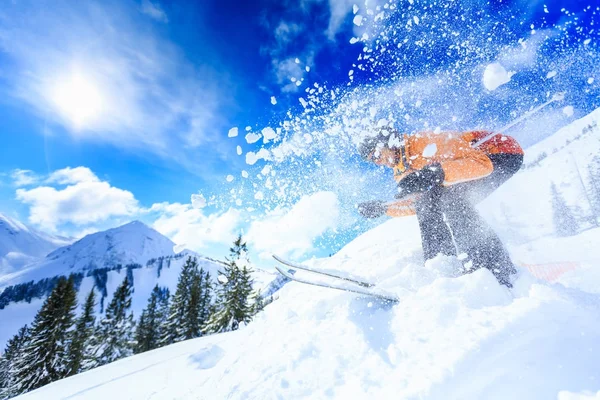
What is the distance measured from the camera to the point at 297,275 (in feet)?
14.2

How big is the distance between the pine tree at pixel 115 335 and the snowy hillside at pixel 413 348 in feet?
110

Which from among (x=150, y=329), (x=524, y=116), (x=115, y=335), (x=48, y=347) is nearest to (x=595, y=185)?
(x=524, y=116)

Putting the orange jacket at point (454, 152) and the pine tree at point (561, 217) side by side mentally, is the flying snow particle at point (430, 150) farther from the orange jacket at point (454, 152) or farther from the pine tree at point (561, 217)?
the pine tree at point (561, 217)

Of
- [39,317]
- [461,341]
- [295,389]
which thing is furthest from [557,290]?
[39,317]

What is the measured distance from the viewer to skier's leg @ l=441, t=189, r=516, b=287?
4.09m

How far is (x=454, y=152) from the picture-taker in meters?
4.50

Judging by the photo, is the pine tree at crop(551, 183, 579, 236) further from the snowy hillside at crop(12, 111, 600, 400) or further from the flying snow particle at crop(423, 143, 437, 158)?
the flying snow particle at crop(423, 143, 437, 158)

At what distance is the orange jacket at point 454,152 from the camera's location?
438 centimetres

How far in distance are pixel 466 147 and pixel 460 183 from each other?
24.2 inches

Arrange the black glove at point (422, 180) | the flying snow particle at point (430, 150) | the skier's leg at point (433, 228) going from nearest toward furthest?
the black glove at point (422, 180)
the flying snow particle at point (430, 150)
the skier's leg at point (433, 228)

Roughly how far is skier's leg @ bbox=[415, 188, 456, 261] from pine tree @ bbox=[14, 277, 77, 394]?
93.7ft

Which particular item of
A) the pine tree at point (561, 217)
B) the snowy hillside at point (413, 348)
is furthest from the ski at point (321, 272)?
the pine tree at point (561, 217)

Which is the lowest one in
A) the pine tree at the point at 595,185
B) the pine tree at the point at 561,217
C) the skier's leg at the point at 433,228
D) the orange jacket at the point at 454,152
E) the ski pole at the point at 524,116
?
the skier's leg at the point at 433,228

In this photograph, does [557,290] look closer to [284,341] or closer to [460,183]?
[460,183]
